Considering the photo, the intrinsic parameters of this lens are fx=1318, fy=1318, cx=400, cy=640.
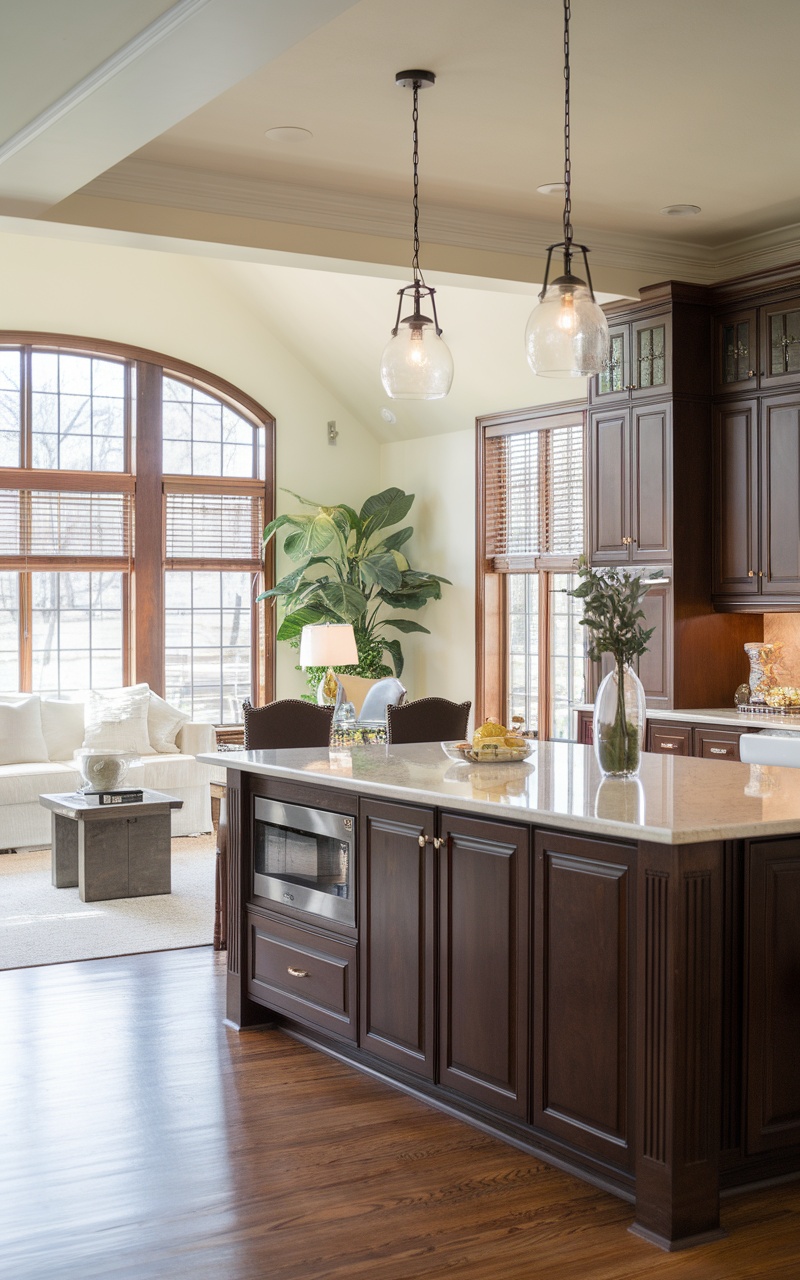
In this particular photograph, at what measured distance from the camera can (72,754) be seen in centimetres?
869

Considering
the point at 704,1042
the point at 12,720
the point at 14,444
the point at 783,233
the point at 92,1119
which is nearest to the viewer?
the point at 704,1042

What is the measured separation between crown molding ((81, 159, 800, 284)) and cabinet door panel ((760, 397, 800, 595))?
844 mm

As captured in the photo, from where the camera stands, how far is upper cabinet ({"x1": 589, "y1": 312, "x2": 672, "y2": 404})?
683cm

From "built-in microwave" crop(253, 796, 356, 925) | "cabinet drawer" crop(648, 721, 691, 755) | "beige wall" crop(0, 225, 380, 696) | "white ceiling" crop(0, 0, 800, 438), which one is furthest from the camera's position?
"beige wall" crop(0, 225, 380, 696)

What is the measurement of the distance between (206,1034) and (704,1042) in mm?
2069

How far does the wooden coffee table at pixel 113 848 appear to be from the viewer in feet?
22.4

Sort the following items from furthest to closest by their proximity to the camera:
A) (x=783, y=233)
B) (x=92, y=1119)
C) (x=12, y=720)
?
(x=12, y=720)
(x=783, y=233)
(x=92, y=1119)

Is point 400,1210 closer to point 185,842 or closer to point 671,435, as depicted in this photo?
point 671,435

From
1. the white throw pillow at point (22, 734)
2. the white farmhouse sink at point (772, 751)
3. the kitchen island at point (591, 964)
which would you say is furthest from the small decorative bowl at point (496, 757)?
the white throw pillow at point (22, 734)

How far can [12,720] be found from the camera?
8.41 meters

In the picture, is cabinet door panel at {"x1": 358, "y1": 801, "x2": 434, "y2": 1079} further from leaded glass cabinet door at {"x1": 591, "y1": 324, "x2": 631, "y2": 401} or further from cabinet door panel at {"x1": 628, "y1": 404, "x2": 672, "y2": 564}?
leaded glass cabinet door at {"x1": 591, "y1": 324, "x2": 631, "y2": 401}

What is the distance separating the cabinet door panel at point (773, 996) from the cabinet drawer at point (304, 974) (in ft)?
4.38

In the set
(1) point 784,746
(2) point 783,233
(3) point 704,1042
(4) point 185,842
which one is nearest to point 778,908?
(3) point 704,1042

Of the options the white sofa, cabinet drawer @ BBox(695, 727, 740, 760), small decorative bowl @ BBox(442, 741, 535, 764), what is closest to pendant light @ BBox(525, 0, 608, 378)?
small decorative bowl @ BBox(442, 741, 535, 764)
